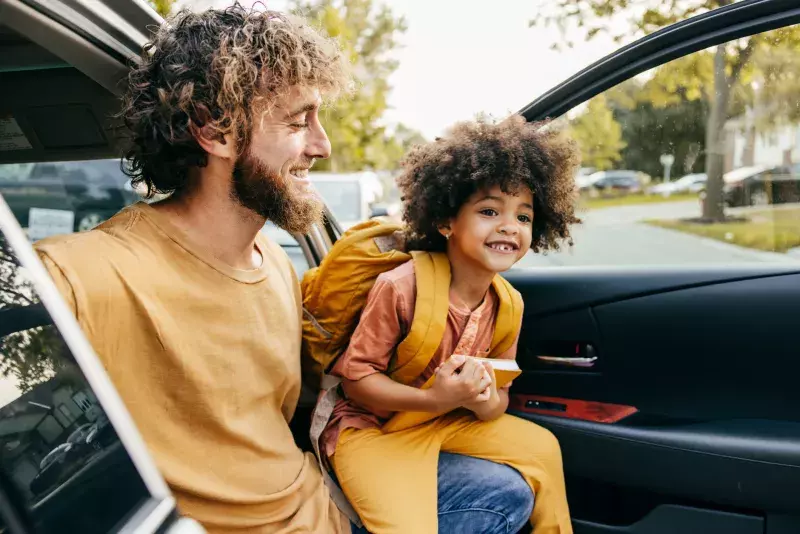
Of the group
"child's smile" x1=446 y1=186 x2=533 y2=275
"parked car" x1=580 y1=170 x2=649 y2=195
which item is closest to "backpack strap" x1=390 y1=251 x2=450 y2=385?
"child's smile" x1=446 y1=186 x2=533 y2=275

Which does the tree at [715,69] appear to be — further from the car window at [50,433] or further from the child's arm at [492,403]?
the car window at [50,433]

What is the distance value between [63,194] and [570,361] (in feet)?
7.25

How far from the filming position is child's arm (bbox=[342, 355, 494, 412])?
176 centimetres

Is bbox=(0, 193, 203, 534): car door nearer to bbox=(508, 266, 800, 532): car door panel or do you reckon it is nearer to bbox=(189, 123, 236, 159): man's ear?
bbox=(189, 123, 236, 159): man's ear

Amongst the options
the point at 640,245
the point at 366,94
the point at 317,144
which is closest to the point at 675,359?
the point at 640,245

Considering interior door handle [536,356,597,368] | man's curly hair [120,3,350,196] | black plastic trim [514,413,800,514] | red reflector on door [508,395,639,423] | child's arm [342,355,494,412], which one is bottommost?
black plastic trim [514,413,800,514]

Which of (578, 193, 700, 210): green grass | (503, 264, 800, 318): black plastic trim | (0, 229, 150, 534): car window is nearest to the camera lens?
(0, 229, 150, 534): car window

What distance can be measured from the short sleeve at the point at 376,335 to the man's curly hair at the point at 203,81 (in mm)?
546

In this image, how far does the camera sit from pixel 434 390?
5.84 feet

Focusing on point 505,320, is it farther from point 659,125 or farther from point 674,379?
point 659,125

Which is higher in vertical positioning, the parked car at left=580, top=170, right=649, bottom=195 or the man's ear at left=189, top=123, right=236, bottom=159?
the man's ear at left=189, top=123, right=236, bottom=159

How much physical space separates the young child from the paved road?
1.02ft

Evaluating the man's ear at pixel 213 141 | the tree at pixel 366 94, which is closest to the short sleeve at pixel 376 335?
the man's ear at pixel 213 141

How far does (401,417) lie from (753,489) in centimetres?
106
